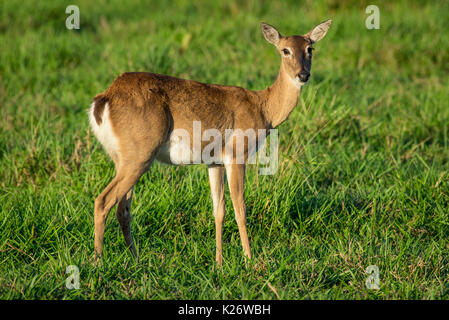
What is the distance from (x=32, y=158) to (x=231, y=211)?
6.09ft

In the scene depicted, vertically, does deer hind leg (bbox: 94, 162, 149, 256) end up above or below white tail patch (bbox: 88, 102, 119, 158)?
below

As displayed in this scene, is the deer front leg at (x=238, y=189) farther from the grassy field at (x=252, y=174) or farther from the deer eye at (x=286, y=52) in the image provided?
the deer eye at (x=286, y=52)

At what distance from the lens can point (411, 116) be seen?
21.7ft

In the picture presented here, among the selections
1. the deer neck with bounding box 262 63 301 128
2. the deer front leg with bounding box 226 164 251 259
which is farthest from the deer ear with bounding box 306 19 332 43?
the deer front leg with bounding box 226 164 251 259

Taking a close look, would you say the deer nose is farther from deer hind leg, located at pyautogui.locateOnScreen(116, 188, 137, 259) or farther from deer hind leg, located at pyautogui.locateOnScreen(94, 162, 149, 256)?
deer hind leg, located at pyautogui.locateOnScreen(116, 188, 137, 259)

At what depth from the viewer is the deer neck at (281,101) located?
184 inches

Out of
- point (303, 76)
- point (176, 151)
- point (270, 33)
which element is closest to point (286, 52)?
point (270, 33)

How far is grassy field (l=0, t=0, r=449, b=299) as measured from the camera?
382 cm

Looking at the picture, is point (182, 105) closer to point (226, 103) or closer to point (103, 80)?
point (226, 103)

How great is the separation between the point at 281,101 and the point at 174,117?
919mm

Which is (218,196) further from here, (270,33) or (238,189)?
(270,33)

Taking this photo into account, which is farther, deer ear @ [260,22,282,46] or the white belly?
deer ear @ [260,22,282,46]

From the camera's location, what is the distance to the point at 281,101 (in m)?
4.71

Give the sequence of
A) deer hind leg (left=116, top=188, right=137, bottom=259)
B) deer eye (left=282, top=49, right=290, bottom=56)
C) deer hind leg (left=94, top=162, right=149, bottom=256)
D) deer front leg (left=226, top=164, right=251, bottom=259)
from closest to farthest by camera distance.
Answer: deer hind leg (left=94, top=162, right=149, bottom=256) → deer hind leg (left=116, top=188, right=137, bottom=259) → deer front leg (left=226, top=164, right=251, bottom=259) → deer eye (left=282, top=49, right=290, bottom=56)
